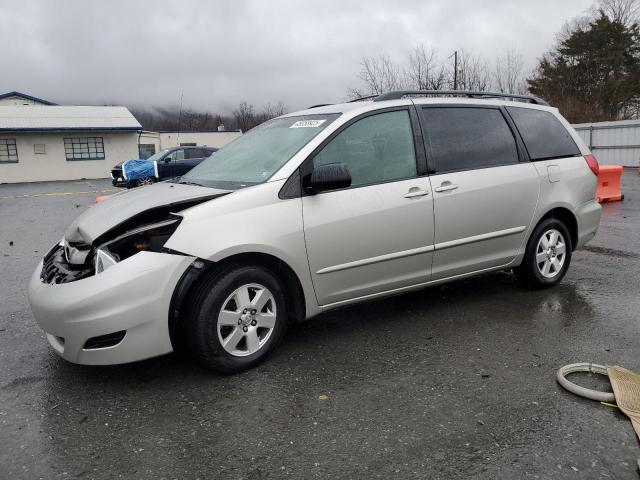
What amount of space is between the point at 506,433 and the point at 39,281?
3.00 metres

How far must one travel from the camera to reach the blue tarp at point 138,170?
1991 cm

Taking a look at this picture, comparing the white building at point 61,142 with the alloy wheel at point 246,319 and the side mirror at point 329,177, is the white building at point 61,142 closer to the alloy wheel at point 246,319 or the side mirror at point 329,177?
the side mirror at point 329,177

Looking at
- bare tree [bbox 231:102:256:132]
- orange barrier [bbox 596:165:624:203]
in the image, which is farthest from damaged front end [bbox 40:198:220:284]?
bare tree [bbox 231:102:256:132]

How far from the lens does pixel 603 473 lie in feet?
7.91

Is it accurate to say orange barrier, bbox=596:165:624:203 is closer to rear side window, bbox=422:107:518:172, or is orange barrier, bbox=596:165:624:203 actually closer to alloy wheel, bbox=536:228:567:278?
alloy wheel, bbox=536:228:567:278

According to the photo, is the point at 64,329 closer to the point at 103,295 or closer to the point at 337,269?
the point at 103,295

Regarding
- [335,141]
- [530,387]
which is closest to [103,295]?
[335,141]

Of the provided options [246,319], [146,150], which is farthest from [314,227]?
[146,150]

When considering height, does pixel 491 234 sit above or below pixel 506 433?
above

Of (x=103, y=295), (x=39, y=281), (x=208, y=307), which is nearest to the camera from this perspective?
(x=103, y=295)

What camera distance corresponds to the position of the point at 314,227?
143 inches

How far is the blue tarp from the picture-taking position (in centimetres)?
1991

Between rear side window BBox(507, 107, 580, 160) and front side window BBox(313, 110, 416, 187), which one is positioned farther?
rear side window BBox(507, 107, 580, 160)

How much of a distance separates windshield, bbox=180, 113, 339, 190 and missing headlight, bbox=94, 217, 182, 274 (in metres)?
0.67
